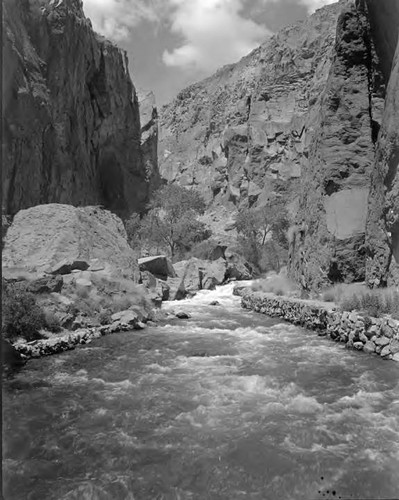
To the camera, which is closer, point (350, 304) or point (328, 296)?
point (350, 304)

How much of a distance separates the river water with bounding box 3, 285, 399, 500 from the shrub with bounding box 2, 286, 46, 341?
168 centimetres

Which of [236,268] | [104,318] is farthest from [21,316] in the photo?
[236,268]

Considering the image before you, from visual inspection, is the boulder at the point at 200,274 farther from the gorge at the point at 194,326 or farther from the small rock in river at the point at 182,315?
the small rock in river at the point at 182,315

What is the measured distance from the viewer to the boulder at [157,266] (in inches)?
1244

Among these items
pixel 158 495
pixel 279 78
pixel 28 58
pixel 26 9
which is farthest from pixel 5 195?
pixel 279 78

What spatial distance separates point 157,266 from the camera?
32.0 meters

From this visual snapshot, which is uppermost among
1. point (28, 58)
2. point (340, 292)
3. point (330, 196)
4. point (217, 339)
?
point (28, 58)

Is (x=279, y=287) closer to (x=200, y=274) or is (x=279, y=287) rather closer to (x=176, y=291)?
(x=176, y=291)

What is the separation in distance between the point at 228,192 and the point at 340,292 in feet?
230

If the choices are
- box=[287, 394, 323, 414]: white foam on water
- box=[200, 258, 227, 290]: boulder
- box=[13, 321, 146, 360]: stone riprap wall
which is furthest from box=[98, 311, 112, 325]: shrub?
box=[200, 258, 227, 290]: boulder

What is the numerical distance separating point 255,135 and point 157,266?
2325 inches

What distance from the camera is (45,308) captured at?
1667 cm

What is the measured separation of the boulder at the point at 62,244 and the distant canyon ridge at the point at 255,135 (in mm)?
3707

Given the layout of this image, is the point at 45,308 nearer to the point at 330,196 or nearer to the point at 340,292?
the point at 340,292
